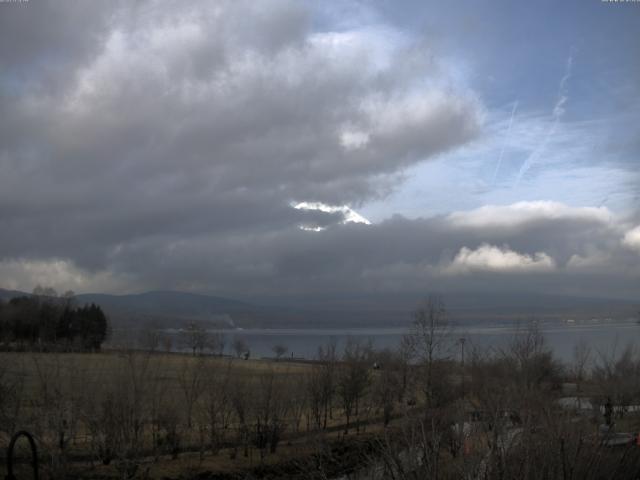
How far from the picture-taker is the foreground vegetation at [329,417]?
13.8 metres

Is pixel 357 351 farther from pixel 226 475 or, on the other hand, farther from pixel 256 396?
pixel 226 475

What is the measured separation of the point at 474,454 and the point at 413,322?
2123 inches

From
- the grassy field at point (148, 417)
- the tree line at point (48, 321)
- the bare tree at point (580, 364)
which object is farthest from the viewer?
the tree line at point (48, 321)

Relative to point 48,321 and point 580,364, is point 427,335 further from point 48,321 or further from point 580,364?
point 48,321

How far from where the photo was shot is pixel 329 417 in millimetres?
52969

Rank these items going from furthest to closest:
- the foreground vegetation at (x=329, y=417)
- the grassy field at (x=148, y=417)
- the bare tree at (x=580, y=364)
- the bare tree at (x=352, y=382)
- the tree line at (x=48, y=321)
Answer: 1. the tree line at (x=48, y=321)
2. the bare tree at (x=580, y=364)
3. the bare tree at (x=352, y=382)
4. the grassy field at (x=148, y=417)
5. the foreground vegetation at (x=329, y=417)

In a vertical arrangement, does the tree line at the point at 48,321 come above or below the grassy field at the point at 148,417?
above

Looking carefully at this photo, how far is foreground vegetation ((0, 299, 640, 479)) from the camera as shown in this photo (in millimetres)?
13758

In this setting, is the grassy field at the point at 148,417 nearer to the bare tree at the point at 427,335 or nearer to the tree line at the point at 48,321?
the bare tree at the point at 427,335

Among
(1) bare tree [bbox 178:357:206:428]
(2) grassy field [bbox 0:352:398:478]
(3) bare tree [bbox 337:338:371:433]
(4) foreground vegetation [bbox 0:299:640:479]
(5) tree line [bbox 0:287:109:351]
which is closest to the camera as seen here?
(4) foreground vegetation [bbox 0:299:640:479]

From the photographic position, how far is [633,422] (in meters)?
35.3

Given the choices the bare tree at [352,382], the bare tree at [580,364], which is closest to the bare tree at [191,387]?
the bare tree at [352,382]

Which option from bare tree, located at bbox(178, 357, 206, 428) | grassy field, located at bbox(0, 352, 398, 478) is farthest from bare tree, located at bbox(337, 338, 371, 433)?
bare tree, located at bbox(178, 357, 206, 428)

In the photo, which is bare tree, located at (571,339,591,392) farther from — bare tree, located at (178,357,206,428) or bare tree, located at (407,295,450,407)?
bare tree, located at (178,357,206,428)
